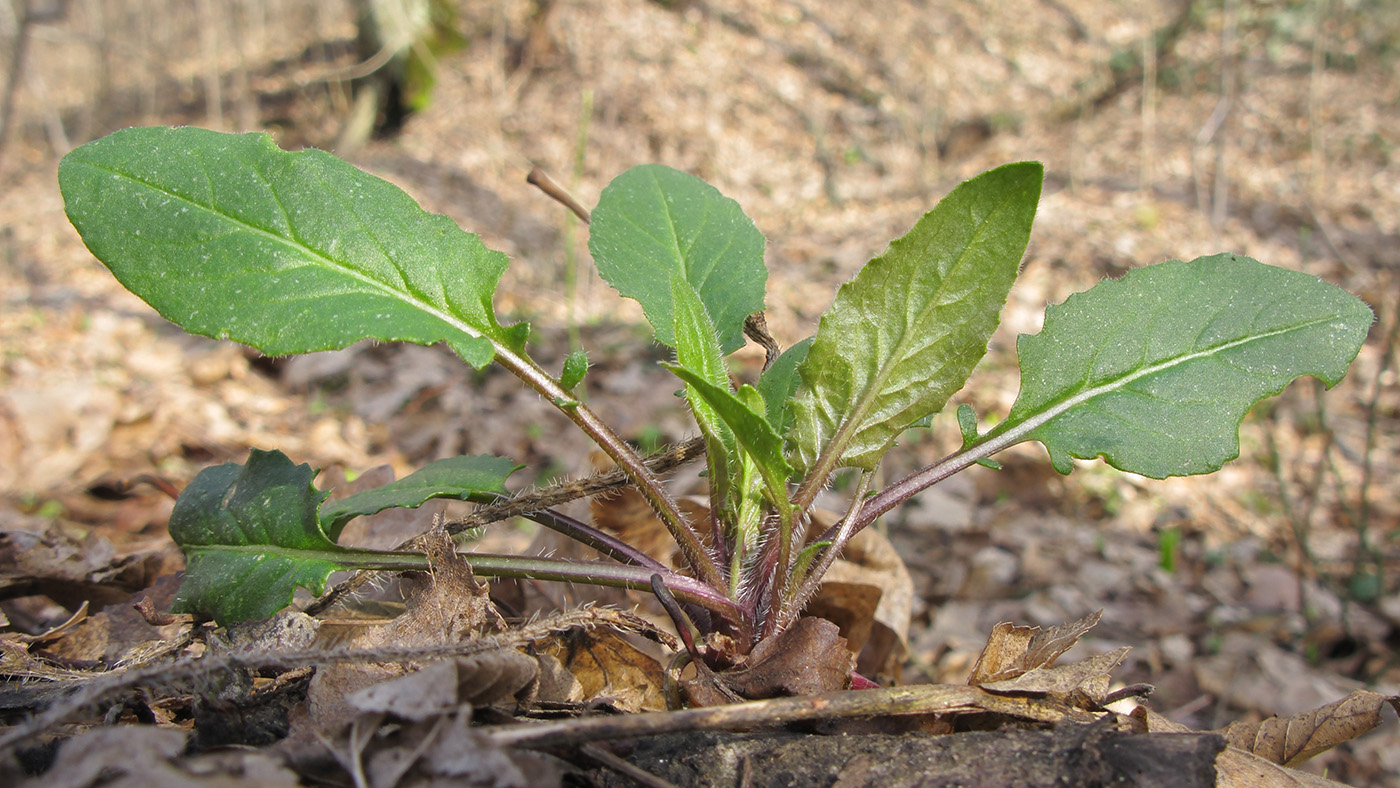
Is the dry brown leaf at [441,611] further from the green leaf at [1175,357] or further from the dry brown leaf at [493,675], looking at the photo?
the green leaf at [1175,357]

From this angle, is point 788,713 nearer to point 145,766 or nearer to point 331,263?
point 145,766

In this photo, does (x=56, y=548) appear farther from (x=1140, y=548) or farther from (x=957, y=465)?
(x=1140, y=548)

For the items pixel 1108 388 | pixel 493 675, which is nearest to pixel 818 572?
pixel 493 675

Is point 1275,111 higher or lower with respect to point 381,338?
higher

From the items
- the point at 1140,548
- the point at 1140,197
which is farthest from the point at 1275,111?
the point at 1140,548

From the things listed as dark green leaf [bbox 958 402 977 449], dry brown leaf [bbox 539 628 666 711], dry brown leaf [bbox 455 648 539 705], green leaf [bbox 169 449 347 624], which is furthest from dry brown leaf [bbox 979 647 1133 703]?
green leaf [bbox 169 449 347 624]

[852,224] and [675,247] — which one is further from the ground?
[675,247]

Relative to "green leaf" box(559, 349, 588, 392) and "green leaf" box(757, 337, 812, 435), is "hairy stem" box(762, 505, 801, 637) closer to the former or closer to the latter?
"green leaf" box(757, 337, 812, 435)
